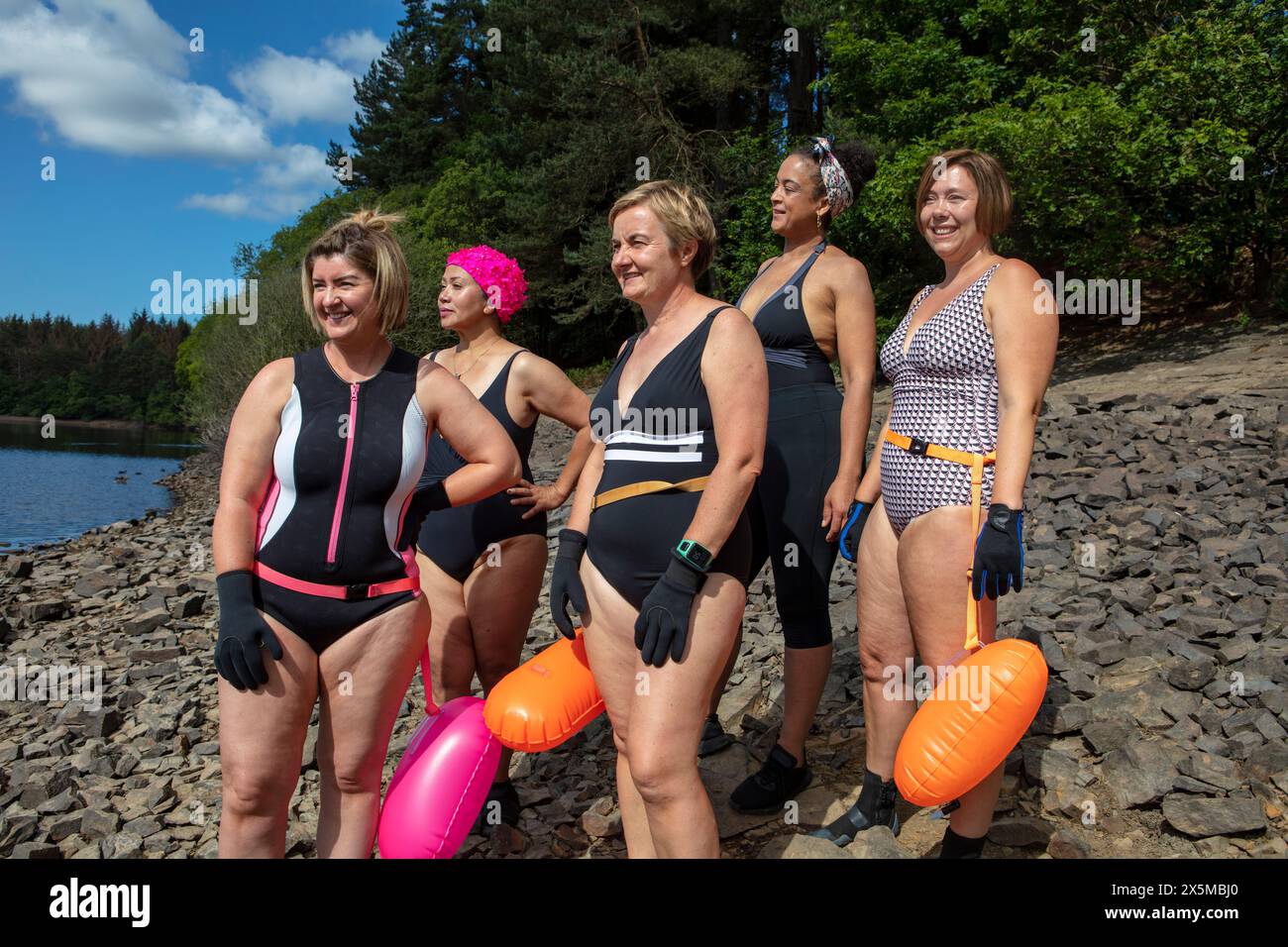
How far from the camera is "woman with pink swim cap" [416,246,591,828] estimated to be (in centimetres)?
364

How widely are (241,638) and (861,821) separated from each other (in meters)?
2.23

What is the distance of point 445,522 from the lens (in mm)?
3658

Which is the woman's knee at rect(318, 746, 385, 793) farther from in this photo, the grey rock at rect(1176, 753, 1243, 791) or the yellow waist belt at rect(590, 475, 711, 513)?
the grey rock at rect(1176, 753, 1243, 791)

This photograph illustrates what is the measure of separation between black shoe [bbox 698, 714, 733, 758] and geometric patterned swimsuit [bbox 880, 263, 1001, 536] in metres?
1.68

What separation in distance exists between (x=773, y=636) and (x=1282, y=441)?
5647 millimetres

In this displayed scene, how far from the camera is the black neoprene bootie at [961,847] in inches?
112

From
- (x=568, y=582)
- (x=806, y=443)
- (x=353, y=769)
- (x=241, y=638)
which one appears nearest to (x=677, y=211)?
(x=568, y=582)

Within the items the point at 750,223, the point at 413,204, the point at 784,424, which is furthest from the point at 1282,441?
the point at 413,204

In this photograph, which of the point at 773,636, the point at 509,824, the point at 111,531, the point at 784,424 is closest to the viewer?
the point at 784,424

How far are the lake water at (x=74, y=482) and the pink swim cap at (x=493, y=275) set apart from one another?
18146mm

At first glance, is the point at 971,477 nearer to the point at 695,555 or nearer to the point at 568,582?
the point at 695,555
